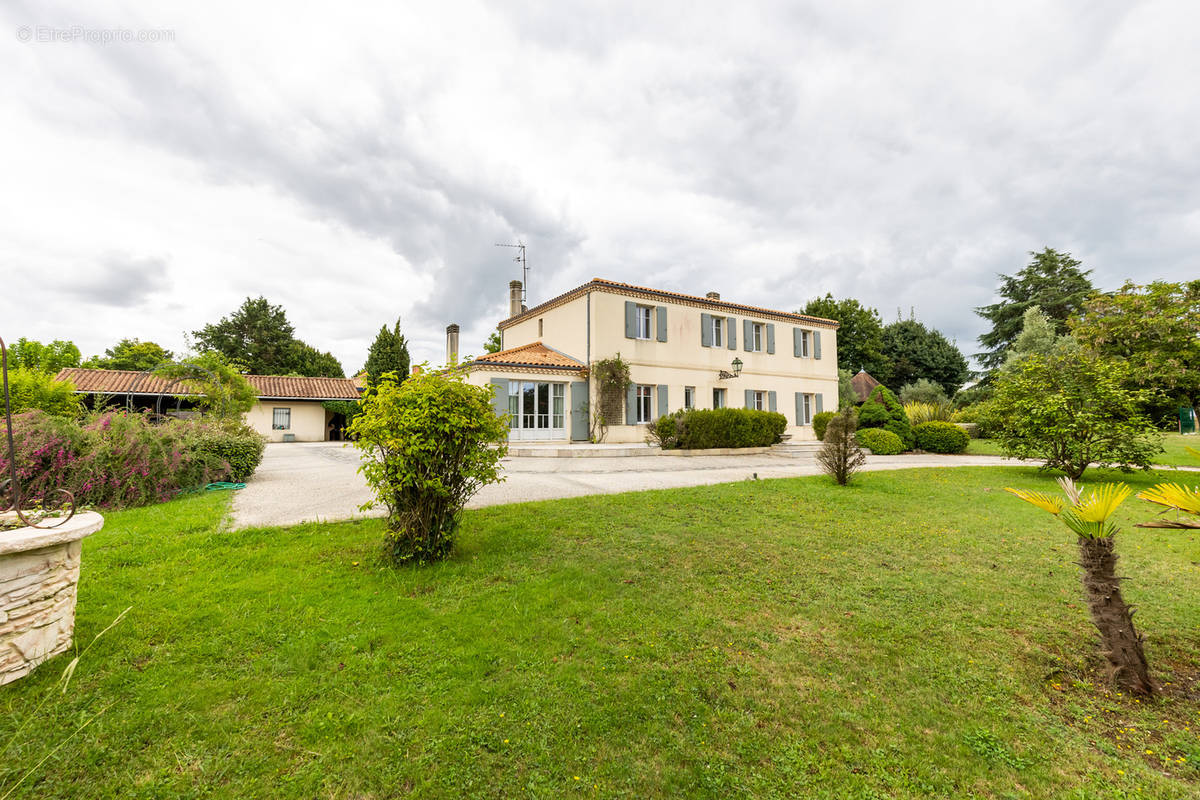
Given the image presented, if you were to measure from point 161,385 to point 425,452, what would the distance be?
2814 centimetres

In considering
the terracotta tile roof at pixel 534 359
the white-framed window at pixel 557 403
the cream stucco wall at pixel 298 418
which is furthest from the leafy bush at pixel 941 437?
the cream stucco wall at pixel 298 418

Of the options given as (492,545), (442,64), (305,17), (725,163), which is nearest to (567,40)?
(442,64)

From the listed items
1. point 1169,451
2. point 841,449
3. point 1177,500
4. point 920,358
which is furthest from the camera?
point 920,358

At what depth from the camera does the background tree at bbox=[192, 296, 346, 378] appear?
42.8 m

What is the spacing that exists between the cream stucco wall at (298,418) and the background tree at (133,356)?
18754 millimetres

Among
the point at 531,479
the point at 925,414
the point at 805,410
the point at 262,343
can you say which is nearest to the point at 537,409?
the point at 531,479

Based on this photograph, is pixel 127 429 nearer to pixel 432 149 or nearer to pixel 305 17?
pixel 305 17

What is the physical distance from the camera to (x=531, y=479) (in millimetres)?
9719

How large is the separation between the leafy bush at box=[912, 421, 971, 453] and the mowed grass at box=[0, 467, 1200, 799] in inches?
548

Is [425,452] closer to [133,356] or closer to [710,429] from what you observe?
[710,429]

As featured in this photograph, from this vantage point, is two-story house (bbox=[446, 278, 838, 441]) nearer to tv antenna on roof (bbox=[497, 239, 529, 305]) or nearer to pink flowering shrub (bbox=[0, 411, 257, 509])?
tv antenna on roof (bbox=[497, 239, 529, 305])

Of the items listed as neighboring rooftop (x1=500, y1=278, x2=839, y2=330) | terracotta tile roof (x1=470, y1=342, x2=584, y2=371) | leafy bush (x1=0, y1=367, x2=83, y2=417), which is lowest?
leafy bush (x1=0, y1=367, x2=83, y2=417)

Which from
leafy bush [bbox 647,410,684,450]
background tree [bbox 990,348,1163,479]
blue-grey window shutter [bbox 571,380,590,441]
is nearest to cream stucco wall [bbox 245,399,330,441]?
blue-grey window shutter [bbox 571,380,590,441]

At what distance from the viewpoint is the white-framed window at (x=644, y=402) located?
19.3m
